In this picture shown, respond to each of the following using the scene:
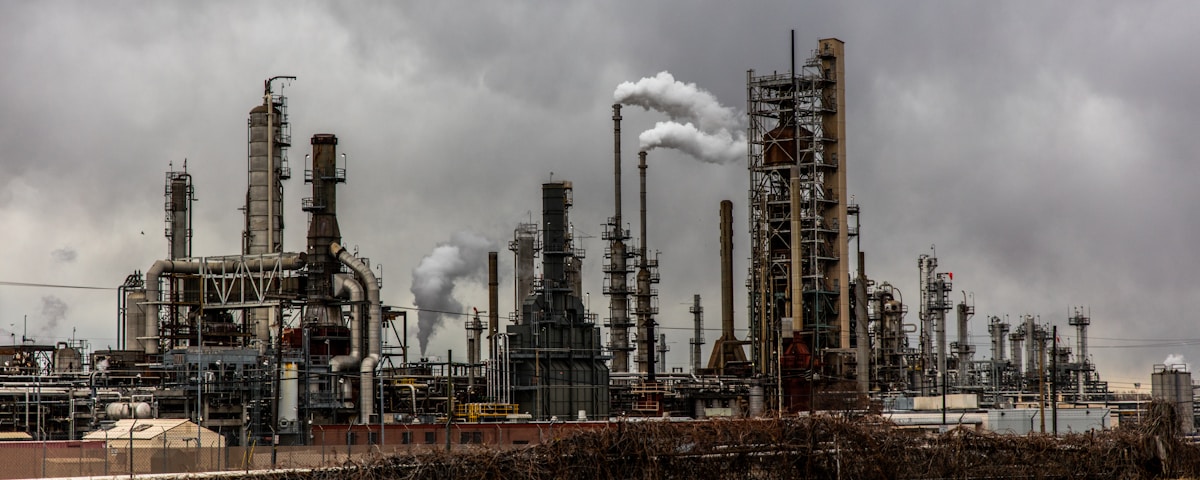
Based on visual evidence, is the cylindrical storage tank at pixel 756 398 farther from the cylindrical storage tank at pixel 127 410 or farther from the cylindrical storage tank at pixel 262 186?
the cylindrical storage tank at pixel 127 410

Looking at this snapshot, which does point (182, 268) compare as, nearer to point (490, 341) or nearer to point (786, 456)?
point (490, 341)

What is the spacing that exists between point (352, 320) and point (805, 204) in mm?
23575

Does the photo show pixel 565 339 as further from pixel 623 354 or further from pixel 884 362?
pixel 884 362

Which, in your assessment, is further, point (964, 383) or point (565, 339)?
point (964, 383)

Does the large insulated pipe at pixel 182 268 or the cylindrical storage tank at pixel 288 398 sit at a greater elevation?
the large insulated pipe at pixel 182 268

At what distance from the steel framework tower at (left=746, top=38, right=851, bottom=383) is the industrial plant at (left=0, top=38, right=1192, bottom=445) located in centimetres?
11

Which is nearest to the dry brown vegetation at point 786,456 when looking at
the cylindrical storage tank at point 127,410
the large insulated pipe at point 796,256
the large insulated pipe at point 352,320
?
the cylindrical storage tank at point 127,410

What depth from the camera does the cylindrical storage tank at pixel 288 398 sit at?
2276 inches

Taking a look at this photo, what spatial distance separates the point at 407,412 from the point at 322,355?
5740mm

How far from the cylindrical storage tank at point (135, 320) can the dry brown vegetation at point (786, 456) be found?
37.2 metres

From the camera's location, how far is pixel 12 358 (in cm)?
6588

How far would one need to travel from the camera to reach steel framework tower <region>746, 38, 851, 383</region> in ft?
238

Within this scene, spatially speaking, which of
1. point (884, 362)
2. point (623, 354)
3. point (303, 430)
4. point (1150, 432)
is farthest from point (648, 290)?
point (1150, 432)

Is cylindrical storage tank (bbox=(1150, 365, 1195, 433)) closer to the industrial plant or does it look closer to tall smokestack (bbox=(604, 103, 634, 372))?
the industrial plant
